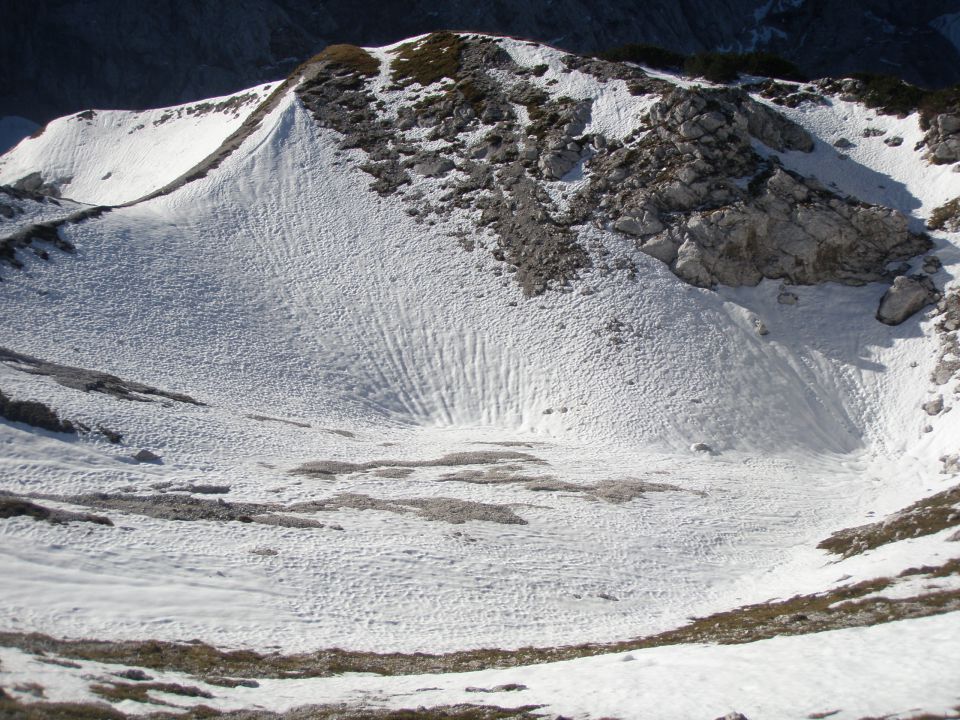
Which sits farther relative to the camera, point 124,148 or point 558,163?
point 124,148

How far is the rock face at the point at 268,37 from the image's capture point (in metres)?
142

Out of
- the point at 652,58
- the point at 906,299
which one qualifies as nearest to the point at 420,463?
the point at 906,299

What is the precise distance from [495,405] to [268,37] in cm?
11673

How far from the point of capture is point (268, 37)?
14375 centimetres

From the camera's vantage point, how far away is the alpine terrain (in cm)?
2045

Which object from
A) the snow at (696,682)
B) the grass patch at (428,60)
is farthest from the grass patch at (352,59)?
the snow at (696,682)

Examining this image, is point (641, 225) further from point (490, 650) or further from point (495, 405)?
point (490, 650)

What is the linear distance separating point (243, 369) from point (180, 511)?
787 inches

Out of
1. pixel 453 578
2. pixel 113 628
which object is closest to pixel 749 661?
pixel 453 578

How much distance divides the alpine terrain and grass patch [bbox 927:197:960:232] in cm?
31

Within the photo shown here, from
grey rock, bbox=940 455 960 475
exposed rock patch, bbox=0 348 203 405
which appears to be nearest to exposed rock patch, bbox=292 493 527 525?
exposed rock patch, bbox=0 348 203 405

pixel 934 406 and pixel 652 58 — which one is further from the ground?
pixel 652 58

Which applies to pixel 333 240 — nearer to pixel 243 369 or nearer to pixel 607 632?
pixel 243 369

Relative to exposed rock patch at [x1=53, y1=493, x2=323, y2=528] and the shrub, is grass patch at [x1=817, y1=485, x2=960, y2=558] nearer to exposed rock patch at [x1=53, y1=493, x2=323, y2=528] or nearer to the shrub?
exposed rock patch at [x1=53, y1=493, x2=323, y2=528]
